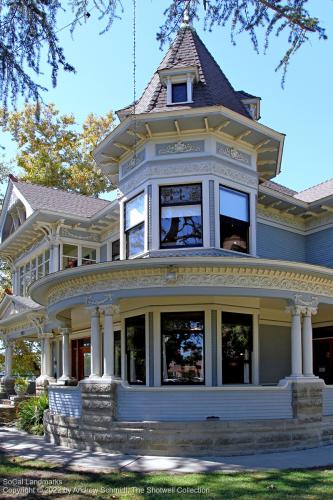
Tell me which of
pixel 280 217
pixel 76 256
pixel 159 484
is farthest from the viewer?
pixel 76 256

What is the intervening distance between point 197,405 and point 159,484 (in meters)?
3.56

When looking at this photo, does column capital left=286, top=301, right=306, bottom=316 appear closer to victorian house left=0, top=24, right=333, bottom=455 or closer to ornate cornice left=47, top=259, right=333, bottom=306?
victorian house left=0, top=24, right=333, bottom=455

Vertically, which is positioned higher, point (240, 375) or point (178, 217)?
point (178, 217)

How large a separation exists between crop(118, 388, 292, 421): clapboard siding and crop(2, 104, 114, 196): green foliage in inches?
984

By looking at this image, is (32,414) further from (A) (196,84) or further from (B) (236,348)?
(A) (196,84)

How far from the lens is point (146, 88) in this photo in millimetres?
16703

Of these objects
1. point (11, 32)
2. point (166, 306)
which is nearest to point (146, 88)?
point (166, 306)

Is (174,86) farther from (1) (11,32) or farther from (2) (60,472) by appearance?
(2) (60,472)

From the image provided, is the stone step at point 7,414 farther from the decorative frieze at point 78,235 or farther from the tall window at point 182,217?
the tall window at point 182,217

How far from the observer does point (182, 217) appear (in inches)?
565

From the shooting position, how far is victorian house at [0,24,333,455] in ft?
40.8

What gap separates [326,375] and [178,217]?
7.73m

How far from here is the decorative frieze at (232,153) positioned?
14.7m

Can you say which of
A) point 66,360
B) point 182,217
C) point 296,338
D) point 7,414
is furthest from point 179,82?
point 7,414
